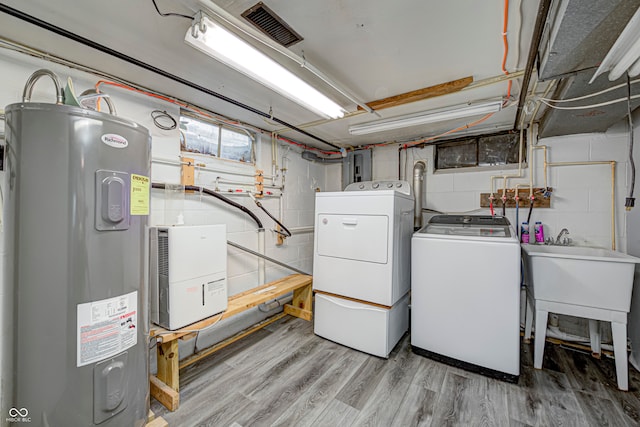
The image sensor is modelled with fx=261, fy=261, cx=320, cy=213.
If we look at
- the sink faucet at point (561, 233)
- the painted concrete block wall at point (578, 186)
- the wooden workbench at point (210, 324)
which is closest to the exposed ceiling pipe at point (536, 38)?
the painted concrete block wall at point (578, 186)

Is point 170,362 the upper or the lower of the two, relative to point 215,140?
lower

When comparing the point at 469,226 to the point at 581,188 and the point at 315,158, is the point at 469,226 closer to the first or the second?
the point at 581,188

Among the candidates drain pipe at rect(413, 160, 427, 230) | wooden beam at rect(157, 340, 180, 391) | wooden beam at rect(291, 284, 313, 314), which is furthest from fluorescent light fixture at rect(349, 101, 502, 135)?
wooden beam at rect(157, 340, 180, 391)

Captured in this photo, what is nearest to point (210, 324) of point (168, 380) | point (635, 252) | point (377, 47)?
point (168, 380)

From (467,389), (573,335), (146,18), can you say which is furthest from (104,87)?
(573,335)

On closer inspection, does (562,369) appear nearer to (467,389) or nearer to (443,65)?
(467,389)

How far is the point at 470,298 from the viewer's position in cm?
208

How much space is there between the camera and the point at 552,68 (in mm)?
1442

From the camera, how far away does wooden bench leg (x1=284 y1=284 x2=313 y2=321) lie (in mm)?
3184

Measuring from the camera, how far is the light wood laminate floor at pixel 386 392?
65.2 inches

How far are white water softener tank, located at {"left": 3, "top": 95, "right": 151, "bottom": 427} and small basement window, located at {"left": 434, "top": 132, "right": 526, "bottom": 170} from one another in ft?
10.6

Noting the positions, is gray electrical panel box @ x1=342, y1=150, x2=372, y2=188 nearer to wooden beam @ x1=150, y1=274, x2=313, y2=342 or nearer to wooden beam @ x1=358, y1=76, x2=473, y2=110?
wooden beam @ x1=358, y1=76, x2=473, y2=110

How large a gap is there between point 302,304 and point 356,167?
2067mm

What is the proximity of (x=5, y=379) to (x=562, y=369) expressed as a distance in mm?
3488
